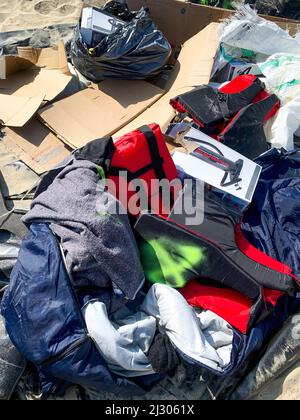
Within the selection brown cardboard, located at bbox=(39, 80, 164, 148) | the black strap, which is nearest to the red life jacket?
the black strap

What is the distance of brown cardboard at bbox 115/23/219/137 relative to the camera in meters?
2.54

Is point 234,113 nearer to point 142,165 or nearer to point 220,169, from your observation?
point 220,169

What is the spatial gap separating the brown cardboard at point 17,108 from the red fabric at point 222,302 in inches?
61.4

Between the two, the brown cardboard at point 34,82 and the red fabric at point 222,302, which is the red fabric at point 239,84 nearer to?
the brown cardboard at point 34,82

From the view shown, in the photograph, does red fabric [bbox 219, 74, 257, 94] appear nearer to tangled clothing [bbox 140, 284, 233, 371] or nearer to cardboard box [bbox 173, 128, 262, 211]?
cardboard box [bbox 173, 128, 262, 211]

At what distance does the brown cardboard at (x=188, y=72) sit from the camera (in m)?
2.54

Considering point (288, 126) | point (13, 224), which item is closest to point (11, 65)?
point (13, 224)

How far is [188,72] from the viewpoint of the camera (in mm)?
2770

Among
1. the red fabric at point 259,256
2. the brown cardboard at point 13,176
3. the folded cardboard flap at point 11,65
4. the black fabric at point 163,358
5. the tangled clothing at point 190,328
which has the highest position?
the folded cardboard flap at point 11,65

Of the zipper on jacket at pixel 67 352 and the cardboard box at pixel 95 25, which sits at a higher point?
the cardboard box at pixel 95 25

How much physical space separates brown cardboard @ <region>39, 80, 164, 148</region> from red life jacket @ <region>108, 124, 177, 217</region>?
63 cm

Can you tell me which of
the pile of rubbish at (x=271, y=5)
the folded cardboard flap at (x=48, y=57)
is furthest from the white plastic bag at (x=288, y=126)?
the pile of rubbish at (x=271, y=5)

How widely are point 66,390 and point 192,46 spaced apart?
7.98 feet

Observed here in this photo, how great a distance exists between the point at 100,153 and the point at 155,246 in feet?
1.57
